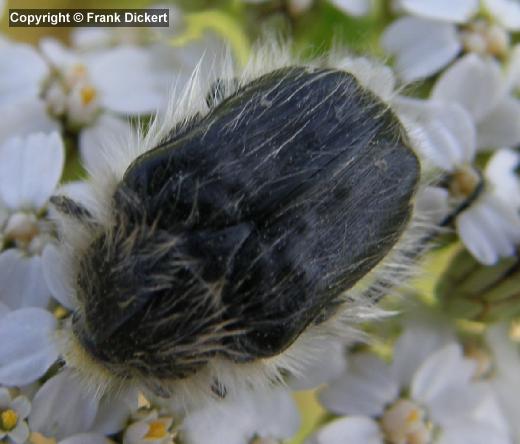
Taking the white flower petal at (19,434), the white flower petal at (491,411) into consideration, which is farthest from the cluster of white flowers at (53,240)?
the white flower petal at (491,411)

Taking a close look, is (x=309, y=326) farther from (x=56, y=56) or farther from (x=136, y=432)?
(x=56, y=56)

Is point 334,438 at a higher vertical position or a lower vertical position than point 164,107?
lower

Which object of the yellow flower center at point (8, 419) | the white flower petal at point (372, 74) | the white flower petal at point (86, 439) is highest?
the white flower petal at point (372, 74)

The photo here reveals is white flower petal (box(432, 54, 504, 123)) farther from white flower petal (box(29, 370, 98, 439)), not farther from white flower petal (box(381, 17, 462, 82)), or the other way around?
white flower petal (box(29, 370, 98, 439))

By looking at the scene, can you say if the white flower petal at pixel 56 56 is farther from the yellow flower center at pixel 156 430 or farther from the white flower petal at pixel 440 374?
the white flower petal at pixel 440 374

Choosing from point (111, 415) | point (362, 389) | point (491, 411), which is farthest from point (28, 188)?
point (491, 411)

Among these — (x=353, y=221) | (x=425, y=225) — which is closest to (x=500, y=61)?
(x=425, y=225)

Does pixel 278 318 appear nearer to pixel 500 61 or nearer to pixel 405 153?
pixel 405 153
